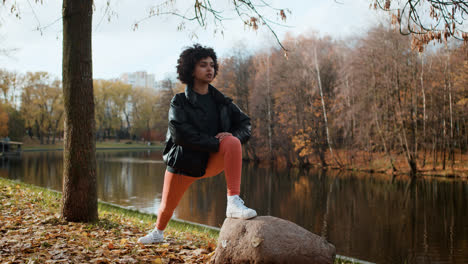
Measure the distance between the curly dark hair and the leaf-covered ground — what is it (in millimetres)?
1906

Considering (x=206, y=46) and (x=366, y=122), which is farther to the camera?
(x=366, y=122)

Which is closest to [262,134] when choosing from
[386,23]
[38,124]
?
[386,23]

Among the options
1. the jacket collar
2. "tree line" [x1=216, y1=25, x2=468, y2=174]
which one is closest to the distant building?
"tree line" [x1=216, y1=25, x2=468, y2=174]

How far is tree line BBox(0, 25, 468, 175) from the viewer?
72.0 ft

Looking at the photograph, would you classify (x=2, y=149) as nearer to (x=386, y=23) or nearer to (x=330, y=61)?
(x=330, y=61)

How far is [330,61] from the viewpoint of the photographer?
101ft

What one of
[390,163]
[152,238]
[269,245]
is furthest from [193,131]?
[390,163]

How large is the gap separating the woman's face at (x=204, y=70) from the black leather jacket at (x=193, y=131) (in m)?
0.17

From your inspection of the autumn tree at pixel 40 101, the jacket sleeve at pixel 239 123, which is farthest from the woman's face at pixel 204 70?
the autumn tree at pixel 40 101

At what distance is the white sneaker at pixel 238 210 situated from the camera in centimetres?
350

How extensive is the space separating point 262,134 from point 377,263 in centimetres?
2522

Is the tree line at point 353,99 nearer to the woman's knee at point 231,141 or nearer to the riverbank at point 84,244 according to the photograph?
the woman's knee at point 231,141

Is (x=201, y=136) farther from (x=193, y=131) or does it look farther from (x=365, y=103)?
(x=365, y=103)

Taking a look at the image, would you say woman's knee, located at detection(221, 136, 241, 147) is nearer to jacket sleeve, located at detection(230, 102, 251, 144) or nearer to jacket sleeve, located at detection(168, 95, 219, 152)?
jacket sleeve, located at detection(168, 95, 219, 152)
